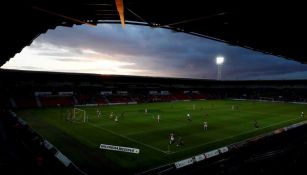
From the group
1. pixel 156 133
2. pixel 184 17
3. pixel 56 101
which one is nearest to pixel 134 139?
pixel 156 133

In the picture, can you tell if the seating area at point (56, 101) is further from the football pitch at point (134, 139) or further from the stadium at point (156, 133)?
the football pitch at point (134, 139)

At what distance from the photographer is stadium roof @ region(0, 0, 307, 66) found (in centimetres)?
718

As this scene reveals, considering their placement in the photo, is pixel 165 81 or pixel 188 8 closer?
pixel 188 8

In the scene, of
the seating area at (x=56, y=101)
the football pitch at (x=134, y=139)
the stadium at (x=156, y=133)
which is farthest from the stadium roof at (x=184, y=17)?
the seating area at (x=56, y=101)

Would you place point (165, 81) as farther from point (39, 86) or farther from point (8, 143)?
point (8, 143)

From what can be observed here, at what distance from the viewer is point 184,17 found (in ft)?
30.8

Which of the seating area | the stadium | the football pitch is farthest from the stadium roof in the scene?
the seating area

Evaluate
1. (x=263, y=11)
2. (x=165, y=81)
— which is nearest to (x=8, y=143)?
(x=263, y=11)

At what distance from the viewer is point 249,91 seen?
10475 cm

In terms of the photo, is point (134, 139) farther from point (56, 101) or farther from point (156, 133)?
point (56, 101)

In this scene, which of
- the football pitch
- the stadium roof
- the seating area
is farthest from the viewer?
the seating area

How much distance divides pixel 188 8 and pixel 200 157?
11.8 m

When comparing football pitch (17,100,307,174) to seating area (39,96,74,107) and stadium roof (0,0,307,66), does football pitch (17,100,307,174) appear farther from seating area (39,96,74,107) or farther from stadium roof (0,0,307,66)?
seating area (39,96,74,107)

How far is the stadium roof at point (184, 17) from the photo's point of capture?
7.18 meters
